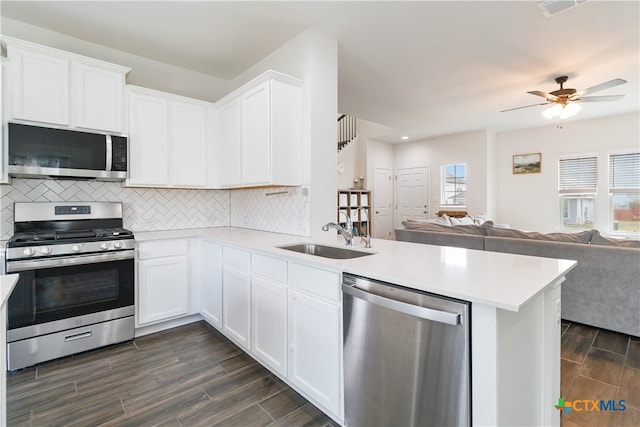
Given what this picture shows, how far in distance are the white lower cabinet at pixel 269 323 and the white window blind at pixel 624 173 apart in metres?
7.05

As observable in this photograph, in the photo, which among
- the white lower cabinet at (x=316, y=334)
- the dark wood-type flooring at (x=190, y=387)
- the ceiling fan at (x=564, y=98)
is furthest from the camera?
the ceiling fan at (x=564, y=98)

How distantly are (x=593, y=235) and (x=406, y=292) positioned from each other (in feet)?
9.69

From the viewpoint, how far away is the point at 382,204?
8.25 m

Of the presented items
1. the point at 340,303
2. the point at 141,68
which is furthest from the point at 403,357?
the point at 141,68

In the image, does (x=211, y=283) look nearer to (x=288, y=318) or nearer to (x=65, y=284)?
(x=65, y=284)

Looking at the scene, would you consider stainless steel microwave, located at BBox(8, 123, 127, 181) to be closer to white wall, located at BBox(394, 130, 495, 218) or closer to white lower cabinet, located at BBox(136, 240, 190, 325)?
white lower cabinet, located at BBox(136, 240, 190, 325)

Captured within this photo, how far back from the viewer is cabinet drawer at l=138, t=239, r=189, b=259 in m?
2.82

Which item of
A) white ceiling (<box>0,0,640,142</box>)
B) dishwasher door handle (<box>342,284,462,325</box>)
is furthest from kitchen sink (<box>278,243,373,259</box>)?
white ceiling (<box>0,0,640,142</box>)

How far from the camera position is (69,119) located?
2627mm

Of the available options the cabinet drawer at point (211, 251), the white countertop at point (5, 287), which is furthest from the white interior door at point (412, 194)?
the white countertop at point (5, 287)

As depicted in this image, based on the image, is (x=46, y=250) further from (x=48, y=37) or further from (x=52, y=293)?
(x=48, y=37)

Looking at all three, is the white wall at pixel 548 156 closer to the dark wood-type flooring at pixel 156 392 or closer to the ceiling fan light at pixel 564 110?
the ceiling fan light at pixel 564 110

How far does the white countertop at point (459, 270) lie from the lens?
1.15 m

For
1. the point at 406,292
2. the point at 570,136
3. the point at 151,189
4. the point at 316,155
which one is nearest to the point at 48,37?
the point at 151,189
